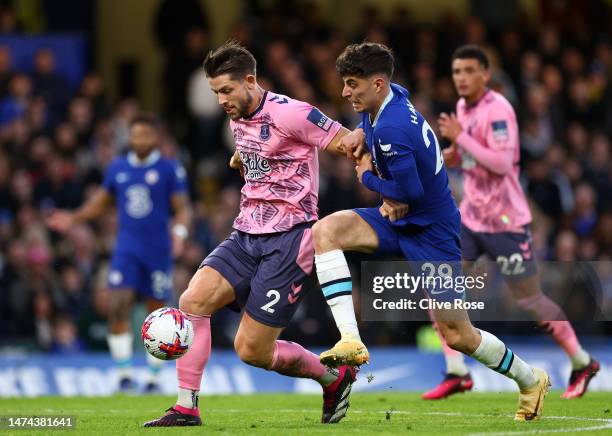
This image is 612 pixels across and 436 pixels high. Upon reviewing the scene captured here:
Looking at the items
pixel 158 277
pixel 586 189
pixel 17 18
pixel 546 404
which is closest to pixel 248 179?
pixel 546 404

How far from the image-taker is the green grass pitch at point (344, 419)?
8.30 m

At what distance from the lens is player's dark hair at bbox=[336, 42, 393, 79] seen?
338 inches

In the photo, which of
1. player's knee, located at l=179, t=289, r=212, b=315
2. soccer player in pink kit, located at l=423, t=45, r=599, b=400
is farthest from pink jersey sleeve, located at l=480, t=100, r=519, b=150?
player's knee, located at l=179, t=289, r=212, b=315

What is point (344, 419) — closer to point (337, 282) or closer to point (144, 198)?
point (337, 282)

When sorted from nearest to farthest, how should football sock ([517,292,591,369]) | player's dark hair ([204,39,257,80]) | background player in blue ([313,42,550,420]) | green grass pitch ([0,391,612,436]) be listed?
1. green grass pitch ([0,391,612,436])
2. background player in blue ([313,42,550,420])
3. player's dark hair ([204,39,257,80])
4. football sock ([517,292,591,369])

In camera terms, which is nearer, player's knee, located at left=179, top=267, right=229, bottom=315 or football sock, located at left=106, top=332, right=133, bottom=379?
player's knee, located at left=179, top=267, right=229, bottom=315

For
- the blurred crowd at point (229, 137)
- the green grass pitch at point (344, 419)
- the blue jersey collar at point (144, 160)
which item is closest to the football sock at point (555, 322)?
the green grass pitch at point (344, 419)

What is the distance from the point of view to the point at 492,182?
447 inches

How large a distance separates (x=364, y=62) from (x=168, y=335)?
215 cm

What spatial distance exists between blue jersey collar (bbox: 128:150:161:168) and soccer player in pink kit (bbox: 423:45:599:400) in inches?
149

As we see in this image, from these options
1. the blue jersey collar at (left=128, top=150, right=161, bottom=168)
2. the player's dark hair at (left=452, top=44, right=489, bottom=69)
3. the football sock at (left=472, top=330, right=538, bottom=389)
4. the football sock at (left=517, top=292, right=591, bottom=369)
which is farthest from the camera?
the blue jersey collar at (left=128, top=150, right=161, bottom=168)

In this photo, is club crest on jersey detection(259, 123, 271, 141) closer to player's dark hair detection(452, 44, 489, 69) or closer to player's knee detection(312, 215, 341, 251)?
player's knee detection(312, 215, 341, 251)

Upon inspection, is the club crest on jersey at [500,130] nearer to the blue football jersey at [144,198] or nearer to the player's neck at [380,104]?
the player's neck at [380,104]

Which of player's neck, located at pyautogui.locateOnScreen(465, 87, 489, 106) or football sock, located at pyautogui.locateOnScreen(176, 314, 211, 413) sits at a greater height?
player's neck, located at pyautogui.locateOnScreen(465, 87, 489, 106)
